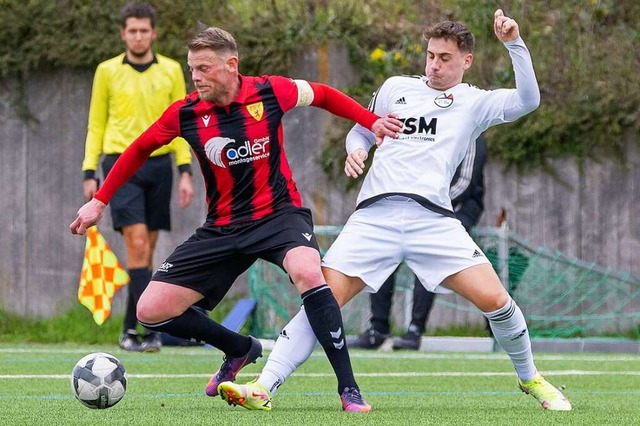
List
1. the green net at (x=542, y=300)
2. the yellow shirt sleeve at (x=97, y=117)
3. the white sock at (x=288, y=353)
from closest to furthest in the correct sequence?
the white sock at (x=288, y=353) < the yellow shirt sleeve at (x=97, y=117) < the green net at (x=542, y=300)

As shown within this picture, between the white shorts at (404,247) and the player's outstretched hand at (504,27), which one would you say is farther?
the white shorts at (404,247)

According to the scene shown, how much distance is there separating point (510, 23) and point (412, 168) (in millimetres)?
804

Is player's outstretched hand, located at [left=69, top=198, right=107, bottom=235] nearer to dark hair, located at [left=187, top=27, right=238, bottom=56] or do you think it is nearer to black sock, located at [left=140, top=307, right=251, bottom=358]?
black sock, located at [left=140, top=307, right=251, bottom=358]

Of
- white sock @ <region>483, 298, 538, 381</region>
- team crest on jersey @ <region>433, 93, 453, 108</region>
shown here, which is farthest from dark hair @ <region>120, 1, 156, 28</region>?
white sock @ <region>483, 298, 538, 381</region>

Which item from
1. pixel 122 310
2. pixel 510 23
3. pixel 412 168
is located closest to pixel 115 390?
pixel 412 168

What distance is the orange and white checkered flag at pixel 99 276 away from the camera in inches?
448

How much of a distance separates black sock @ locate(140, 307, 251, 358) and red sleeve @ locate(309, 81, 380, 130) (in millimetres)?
1148

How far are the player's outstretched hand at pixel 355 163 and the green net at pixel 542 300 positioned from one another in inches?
226

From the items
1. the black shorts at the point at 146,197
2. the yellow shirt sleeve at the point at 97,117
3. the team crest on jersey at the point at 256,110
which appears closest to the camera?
the team crest on jersey at the point at 256,110

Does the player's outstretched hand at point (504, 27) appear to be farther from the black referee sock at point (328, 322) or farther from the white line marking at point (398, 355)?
the white line marking at point (398, 355)

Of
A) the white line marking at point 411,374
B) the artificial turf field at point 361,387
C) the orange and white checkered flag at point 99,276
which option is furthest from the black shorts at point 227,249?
the orange and white checkered flag at point 99,276

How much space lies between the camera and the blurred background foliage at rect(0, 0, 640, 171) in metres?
12.3

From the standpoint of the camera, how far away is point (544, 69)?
12656 millimetres

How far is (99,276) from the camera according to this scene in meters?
11.6
